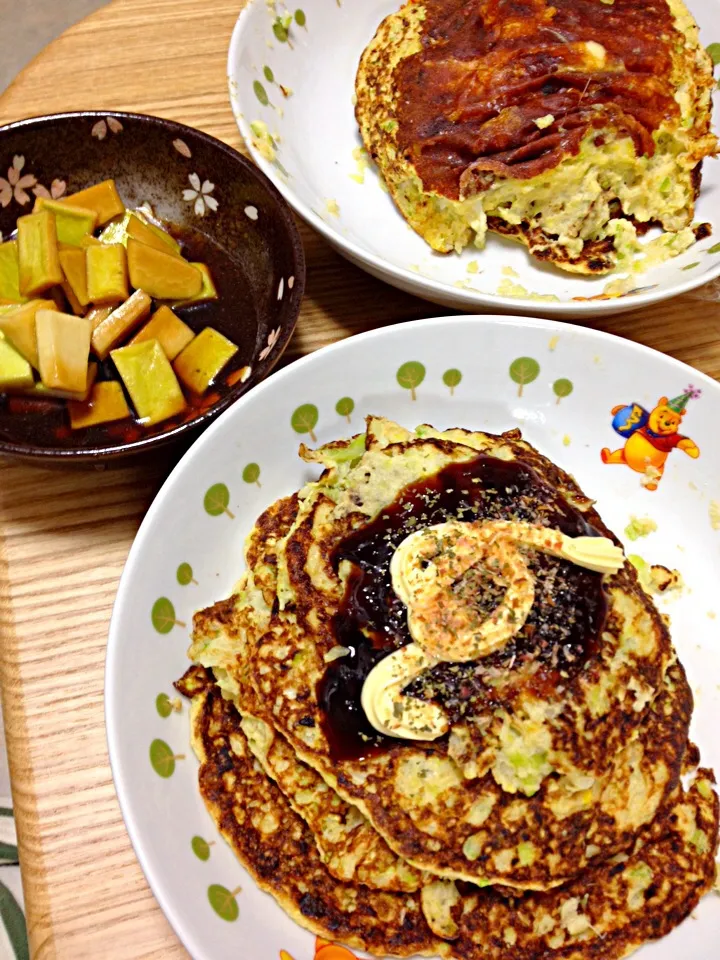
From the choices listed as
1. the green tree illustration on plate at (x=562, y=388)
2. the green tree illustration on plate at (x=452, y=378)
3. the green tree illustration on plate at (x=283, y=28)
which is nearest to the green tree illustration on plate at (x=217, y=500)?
the green tree illustration on plate at (x=452, y=378)

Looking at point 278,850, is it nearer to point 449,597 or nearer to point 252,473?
point 449,597

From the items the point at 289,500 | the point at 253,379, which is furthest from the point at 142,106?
the point at 289,500

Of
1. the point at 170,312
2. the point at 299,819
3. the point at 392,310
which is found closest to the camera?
the point at 299,819

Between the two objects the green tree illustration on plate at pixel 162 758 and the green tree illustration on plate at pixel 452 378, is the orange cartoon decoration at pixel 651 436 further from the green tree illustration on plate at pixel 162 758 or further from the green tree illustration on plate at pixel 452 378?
the green tree illustration on plate at pixel 162 758

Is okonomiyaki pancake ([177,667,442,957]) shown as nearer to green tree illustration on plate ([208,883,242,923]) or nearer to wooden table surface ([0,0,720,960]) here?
green tree illustration on plate ([208,883,242,923])

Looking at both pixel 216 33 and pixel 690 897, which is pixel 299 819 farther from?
pixel 216 33

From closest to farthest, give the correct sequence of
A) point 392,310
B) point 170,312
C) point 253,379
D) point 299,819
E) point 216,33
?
point 299,819
point 253,379
point 170,312
point 392,310
point 216,33
